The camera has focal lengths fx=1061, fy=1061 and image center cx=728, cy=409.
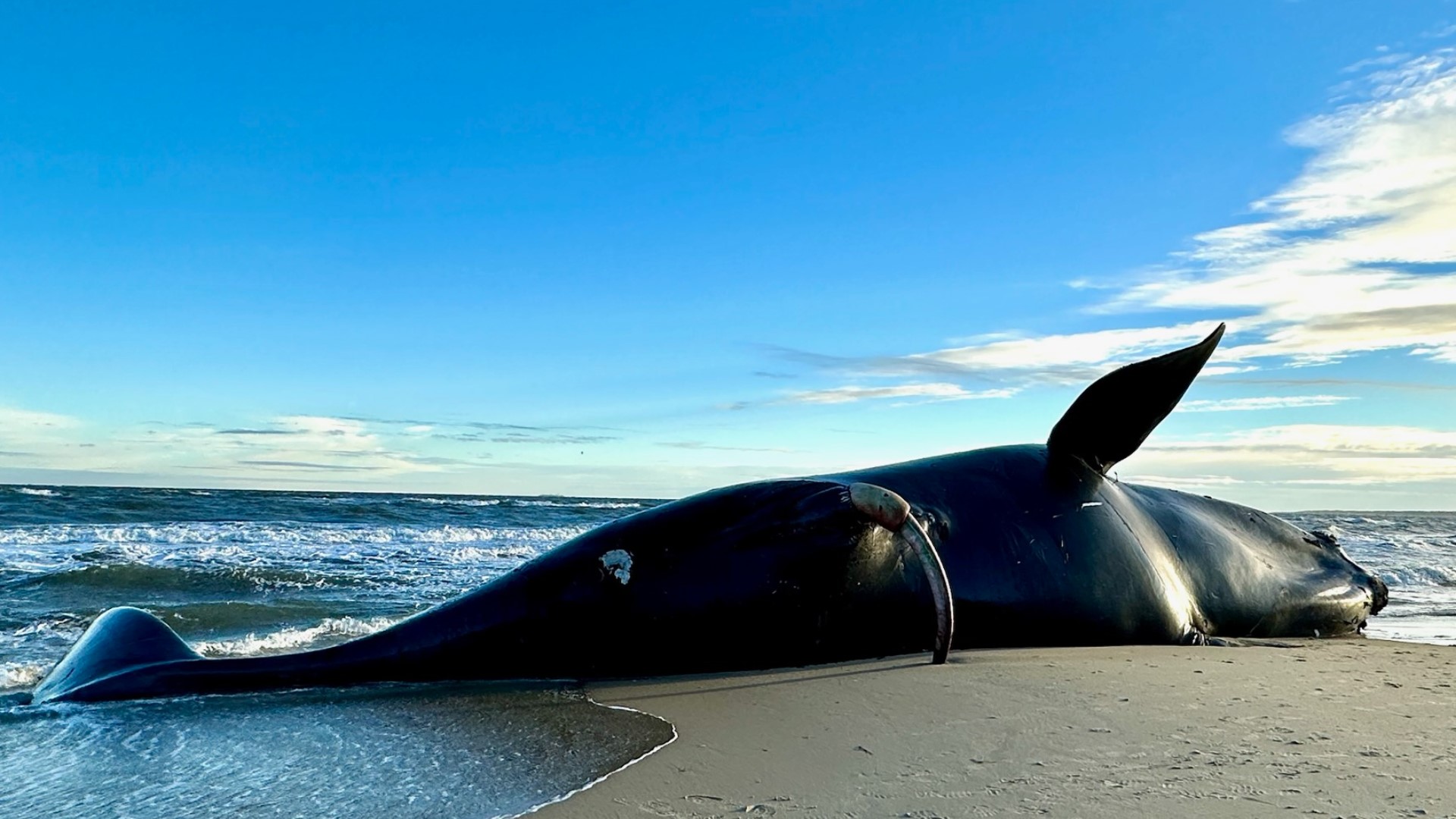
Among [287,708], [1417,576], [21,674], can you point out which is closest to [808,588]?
[287,708]

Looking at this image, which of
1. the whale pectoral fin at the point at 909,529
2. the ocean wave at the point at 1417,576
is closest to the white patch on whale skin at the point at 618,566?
the whale pectoral fin at the point at 909,529

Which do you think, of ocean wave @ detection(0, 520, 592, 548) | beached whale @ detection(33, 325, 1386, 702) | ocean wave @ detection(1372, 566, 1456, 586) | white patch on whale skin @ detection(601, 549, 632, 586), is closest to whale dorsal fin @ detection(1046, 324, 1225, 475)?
beached whale @ detection(33, 325, 1386, 702)

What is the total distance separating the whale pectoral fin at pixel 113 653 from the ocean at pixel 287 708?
0.67 feet

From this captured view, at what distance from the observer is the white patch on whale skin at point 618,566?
4234 millimetres

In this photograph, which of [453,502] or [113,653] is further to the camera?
[453,502]

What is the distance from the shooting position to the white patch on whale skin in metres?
4.23

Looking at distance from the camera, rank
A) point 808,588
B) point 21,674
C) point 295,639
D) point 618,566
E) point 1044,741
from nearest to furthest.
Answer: point 1044,741, point 618,566, point 808,588, point 21,674, point 295,639

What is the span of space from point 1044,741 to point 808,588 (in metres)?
1.44

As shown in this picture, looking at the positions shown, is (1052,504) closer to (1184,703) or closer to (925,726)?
(1184,703)

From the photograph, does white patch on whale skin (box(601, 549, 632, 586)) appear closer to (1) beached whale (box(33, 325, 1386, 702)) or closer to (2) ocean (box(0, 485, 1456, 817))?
(1) beached whale (box(33, 325, 1386, 702))

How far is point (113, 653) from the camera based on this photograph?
4309mm

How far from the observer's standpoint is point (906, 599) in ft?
15.4

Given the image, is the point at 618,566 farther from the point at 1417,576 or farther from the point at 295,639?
the point at 1417,576

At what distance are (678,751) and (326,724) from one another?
1322 millimetres
